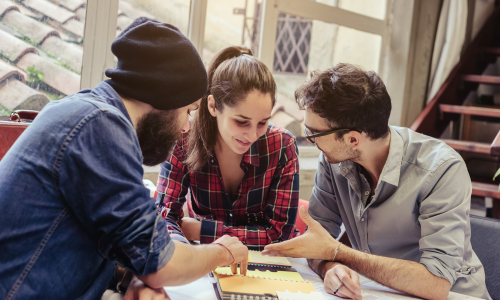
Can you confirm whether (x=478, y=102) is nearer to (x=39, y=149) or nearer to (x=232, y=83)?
A: (x=232, y=83)

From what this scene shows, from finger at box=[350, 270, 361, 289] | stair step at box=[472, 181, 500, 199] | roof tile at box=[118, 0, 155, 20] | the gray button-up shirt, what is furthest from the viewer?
stair step at box=[472, 181, 500, 199]

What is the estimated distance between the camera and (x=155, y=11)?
2664 millimetres

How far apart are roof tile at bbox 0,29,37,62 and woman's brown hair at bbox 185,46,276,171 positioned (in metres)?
1.16

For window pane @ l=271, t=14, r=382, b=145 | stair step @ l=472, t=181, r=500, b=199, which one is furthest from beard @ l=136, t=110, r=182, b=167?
window pane @ l=271, t=14, r=382, b=145

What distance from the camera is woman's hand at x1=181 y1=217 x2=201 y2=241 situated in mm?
1575

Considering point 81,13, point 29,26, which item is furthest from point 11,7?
Answer: point 81,13

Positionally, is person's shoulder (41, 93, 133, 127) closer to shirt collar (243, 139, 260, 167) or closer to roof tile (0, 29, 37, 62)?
shirt collar (243, 139, 260, 167)

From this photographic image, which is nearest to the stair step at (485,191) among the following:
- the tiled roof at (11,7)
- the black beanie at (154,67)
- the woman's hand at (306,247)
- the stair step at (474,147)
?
the stair step at (474,147)

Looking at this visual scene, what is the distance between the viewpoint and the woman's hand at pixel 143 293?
1.00 m

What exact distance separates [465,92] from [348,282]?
361 centimetres

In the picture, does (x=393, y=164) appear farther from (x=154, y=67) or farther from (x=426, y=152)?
(x=154, y=67)

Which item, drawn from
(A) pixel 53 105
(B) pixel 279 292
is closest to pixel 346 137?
(B) pixel 279 292

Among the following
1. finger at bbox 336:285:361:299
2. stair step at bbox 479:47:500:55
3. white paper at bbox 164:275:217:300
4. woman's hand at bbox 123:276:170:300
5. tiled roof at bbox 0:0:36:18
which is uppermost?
stair step at bbox 479:47:500:55

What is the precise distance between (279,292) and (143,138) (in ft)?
1.88
